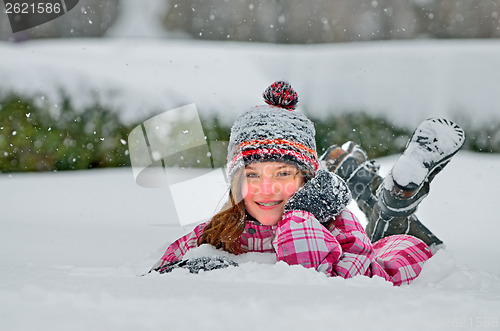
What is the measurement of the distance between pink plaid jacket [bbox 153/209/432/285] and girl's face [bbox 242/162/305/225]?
55mm

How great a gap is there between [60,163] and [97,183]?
1.35 ft

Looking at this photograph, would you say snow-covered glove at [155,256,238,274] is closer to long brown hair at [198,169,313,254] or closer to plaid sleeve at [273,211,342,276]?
plaid sleeve at [273,211,342,276]

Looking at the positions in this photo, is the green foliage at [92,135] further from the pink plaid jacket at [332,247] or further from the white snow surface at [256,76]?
the pink plaid jacket at [332,247]

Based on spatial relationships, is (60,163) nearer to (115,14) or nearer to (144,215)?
(144,215)

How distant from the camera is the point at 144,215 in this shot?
3959mm

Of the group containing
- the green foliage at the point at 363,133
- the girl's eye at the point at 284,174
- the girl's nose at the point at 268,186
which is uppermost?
the girl's eye at the point at 284,174

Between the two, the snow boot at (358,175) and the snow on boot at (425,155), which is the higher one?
the snow on boot at (425,155)

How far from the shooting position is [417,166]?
2041 millimetres

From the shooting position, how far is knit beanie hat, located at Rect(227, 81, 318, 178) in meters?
1.80

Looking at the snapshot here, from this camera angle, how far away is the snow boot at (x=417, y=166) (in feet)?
6.71

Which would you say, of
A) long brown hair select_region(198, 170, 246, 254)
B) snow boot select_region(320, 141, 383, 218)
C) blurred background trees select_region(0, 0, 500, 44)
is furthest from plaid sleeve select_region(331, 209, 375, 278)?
blurred background trees select_region(0, 0, 500, 44)

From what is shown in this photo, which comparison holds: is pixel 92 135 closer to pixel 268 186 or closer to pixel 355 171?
pixel 355 171

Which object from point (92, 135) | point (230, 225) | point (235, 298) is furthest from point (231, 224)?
point (92, 135)

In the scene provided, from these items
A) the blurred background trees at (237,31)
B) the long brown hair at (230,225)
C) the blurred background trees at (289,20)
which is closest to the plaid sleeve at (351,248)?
→ the long brown hair at (230,225)
